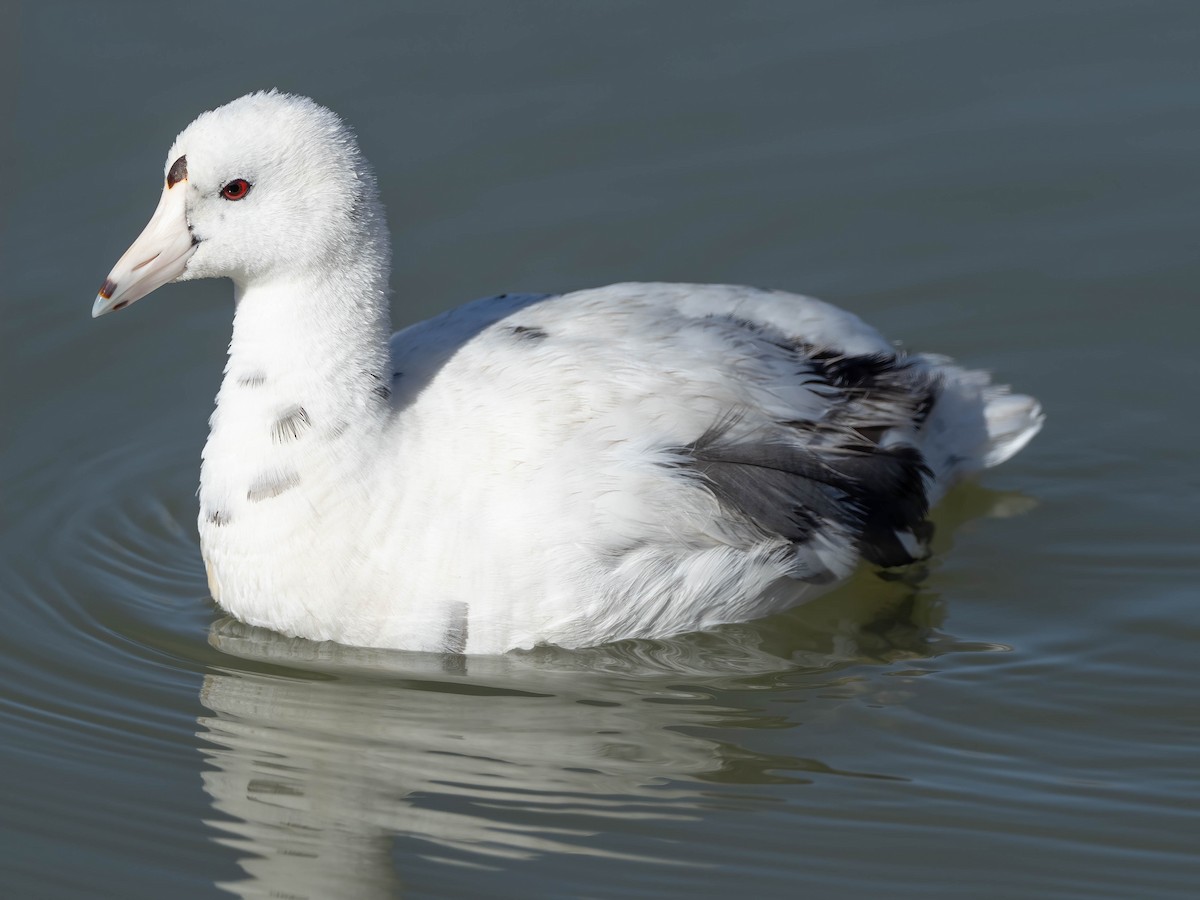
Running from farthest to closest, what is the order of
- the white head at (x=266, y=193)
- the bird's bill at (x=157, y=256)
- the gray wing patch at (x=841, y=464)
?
the gray wing patch at (x=841, y=464) < the bird's bill at (x=157, y=256) < the white head at (x=266, y=193)

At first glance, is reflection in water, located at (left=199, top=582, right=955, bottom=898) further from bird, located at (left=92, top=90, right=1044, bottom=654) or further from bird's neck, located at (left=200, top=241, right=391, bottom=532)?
bird's neck, located at (left=200, top=241, right=391, bottom=532)

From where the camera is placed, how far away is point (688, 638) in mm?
7141

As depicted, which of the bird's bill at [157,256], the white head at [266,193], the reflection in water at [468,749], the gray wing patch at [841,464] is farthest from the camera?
the gray wing patch at [841,464]

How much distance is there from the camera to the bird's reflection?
6035 millimetres

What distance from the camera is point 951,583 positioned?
7.72 metres

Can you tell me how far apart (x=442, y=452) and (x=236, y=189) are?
3.82ft

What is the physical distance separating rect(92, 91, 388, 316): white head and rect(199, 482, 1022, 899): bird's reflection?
144 centimetres

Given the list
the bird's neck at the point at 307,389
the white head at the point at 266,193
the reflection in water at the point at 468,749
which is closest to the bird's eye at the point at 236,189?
the white head at the point at 266,193

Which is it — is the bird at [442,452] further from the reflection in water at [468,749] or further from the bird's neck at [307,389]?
the reflection in water at [468,749]

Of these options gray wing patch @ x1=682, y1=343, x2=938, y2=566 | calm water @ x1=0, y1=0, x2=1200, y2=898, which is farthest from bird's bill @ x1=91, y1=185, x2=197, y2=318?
gray wing patch @ x1=682, y1=343, x2=938, y2=566

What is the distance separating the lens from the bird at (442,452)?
667 cm

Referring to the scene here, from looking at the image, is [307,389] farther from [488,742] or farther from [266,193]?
[488,742]

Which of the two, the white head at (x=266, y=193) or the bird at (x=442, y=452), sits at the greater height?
the white head at (x=266, y=193)

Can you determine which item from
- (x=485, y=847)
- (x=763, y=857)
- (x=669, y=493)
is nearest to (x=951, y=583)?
(x=669, y=493)
